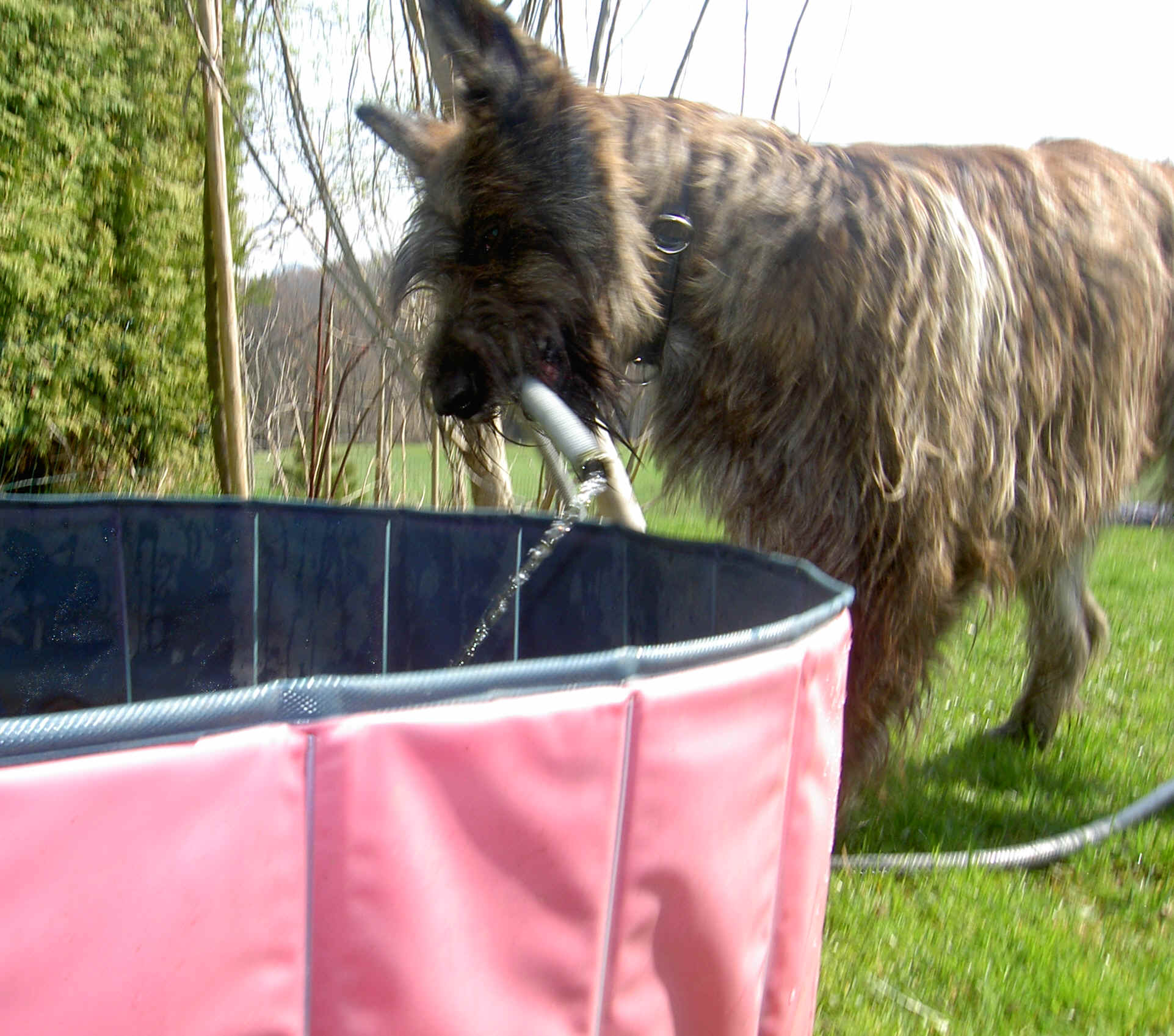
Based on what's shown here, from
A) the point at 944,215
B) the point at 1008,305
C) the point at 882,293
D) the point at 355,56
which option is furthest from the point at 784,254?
the point at 355,56

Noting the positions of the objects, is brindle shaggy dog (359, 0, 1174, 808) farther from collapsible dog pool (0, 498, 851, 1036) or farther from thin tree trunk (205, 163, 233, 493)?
thin tree trunk (205, 163, 233, 493)

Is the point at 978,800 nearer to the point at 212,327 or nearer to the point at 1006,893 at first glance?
the point at 1006,893

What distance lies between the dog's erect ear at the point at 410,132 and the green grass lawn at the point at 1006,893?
111cm

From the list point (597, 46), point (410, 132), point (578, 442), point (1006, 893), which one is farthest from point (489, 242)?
point (1006, 893)

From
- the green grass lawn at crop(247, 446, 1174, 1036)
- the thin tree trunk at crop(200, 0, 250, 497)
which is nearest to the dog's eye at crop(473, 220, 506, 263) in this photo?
the green grass lawn at crop(247, 446, 1174, 1036)

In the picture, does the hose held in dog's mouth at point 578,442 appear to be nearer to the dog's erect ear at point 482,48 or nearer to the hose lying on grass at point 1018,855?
the dog's erect ear at point 482,48

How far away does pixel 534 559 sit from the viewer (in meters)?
1.96

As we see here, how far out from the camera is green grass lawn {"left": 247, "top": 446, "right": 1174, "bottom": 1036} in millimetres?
2002

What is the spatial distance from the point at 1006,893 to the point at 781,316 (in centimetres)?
146

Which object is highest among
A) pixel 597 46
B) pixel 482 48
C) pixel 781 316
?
pixel 597 46

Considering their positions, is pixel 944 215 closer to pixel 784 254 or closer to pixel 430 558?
pixel 784 254

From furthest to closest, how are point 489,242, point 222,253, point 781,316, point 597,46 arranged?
1. point 222,253
2. point 597,46
3. point 489,242
4. point 781,316

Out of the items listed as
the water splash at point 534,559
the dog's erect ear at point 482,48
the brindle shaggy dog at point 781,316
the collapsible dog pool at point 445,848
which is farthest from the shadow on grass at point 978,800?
the dog's erect ear at point 482,48

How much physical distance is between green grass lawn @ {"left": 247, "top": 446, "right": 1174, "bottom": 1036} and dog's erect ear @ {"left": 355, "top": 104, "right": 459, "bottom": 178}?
3.64ft
